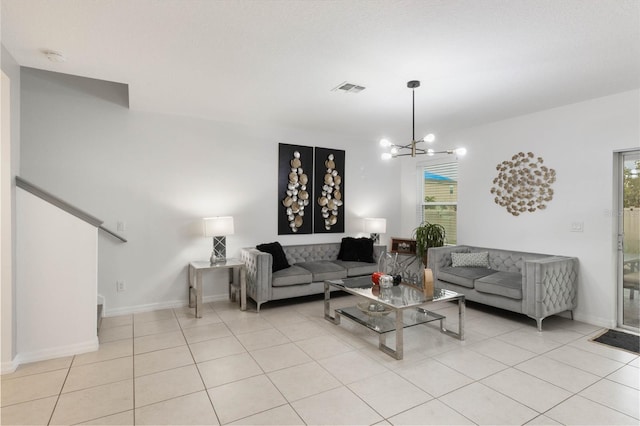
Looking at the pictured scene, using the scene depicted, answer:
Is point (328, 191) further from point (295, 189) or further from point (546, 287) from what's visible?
point (546, 287)

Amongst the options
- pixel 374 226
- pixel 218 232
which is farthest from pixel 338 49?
pixel 374 226

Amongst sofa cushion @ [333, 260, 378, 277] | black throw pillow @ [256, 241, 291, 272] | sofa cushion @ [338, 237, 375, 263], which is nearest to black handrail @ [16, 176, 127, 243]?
black throw pillow @ [256, 241, 291, 272]

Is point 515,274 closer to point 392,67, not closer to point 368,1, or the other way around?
point 392,67

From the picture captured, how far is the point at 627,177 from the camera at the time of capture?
3832 millimetres

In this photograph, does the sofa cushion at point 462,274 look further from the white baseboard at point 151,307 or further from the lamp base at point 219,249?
the white baseboard at point 151,307

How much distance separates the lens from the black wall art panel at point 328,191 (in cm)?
564

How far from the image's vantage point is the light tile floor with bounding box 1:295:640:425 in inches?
86.5

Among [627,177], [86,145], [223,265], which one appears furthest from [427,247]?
[86,145]

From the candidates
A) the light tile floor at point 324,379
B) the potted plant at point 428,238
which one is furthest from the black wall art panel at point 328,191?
the light tile floor at point 324,379

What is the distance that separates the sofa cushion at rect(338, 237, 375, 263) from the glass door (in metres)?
3.05

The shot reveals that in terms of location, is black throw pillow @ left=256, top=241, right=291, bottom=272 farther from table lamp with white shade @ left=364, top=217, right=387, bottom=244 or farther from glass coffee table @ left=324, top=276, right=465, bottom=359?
table lamp with white shade @ left=364, top=217, right=387, bottom=244

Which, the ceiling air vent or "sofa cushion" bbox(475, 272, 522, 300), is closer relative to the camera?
the ceiling air vent

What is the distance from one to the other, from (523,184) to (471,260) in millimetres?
1259

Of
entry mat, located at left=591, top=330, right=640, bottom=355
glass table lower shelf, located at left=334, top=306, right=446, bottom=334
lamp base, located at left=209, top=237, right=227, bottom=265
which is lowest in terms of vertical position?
entry mat, located at left=591, top=330, right=640, bottom=355
